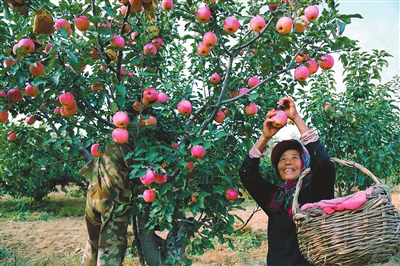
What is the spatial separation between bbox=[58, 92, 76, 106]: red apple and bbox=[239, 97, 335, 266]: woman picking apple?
92 centimetres

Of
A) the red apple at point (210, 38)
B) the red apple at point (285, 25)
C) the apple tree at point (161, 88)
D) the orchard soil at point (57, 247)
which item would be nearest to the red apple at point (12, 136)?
the apple tree at point (161, 88)

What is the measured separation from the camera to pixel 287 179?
1627 millimetres

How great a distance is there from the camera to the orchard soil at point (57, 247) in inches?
163

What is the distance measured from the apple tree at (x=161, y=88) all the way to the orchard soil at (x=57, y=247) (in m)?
2.21

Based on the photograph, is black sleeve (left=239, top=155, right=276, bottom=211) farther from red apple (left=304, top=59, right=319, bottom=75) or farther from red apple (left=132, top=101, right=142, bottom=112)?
red apple (left=132, top=101, right=142, bottom=112)

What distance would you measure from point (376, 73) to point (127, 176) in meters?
2.26

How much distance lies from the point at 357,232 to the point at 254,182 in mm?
599

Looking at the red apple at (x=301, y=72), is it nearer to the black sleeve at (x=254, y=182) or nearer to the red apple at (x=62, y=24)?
the black sleeve at (x=254, y=182)

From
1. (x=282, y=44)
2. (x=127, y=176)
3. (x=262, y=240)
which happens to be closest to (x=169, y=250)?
(x=127, y=176)

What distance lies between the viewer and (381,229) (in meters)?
1.13

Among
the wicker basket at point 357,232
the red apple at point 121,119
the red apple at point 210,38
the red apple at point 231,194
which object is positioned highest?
the red apple at point 210,38

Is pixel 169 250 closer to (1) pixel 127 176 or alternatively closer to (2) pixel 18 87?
(1) pixel 127 176

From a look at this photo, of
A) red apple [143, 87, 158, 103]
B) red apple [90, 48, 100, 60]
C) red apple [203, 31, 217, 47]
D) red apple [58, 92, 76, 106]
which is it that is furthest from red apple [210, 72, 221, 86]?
red apple [58, 92, 76, 106]

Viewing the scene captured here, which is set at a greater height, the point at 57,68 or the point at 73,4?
the point at 73,4
